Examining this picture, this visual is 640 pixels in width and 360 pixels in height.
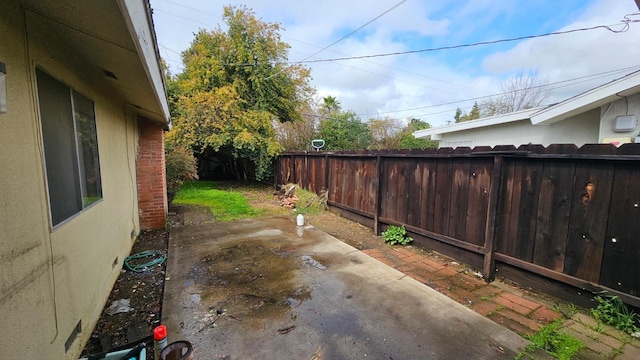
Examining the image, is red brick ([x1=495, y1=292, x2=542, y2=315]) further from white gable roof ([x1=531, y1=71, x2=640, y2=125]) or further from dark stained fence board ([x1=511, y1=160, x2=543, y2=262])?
white gable roof ([x1=531, y1=71, x2=640, y2=125])

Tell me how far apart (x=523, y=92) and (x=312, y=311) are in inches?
853

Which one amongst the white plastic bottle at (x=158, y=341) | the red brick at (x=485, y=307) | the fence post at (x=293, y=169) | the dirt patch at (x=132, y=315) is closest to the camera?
the white plastic bottle at (x=158, y=341)

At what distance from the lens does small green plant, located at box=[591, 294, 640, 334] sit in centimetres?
229

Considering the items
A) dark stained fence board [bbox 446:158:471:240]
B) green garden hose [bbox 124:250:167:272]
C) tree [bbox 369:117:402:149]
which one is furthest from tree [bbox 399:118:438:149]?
green garden hose [bbox 124:250:167:272]

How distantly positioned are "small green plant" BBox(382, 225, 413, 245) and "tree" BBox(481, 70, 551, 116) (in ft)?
55.5

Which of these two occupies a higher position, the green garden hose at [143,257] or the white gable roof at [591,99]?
the white gable roof at [591,99]

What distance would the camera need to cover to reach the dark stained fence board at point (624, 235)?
89.7 inches

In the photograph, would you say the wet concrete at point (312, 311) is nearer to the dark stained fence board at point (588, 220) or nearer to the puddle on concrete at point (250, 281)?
the puddle on concrete at point (250, 281)

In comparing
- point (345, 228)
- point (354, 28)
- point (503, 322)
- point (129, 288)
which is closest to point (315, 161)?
point (345, 228)

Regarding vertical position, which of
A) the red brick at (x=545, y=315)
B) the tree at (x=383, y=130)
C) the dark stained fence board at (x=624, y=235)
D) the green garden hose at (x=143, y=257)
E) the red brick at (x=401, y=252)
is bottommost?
the green garden hose at (x=143, y=257)

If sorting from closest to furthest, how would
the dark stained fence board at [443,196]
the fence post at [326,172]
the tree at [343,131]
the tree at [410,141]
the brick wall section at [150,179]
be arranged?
the dark stained fence board at [443,196], the brick wall section at [150,179], the fence post at [326,172], the tree at [410,141], the tree at [343,131]

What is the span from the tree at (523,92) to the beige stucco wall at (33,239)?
2079 centimetres

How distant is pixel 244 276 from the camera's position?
3322mm

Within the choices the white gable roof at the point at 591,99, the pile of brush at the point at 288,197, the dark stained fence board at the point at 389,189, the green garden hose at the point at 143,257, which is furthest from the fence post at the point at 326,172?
the white gable roof at the point at 591,99
